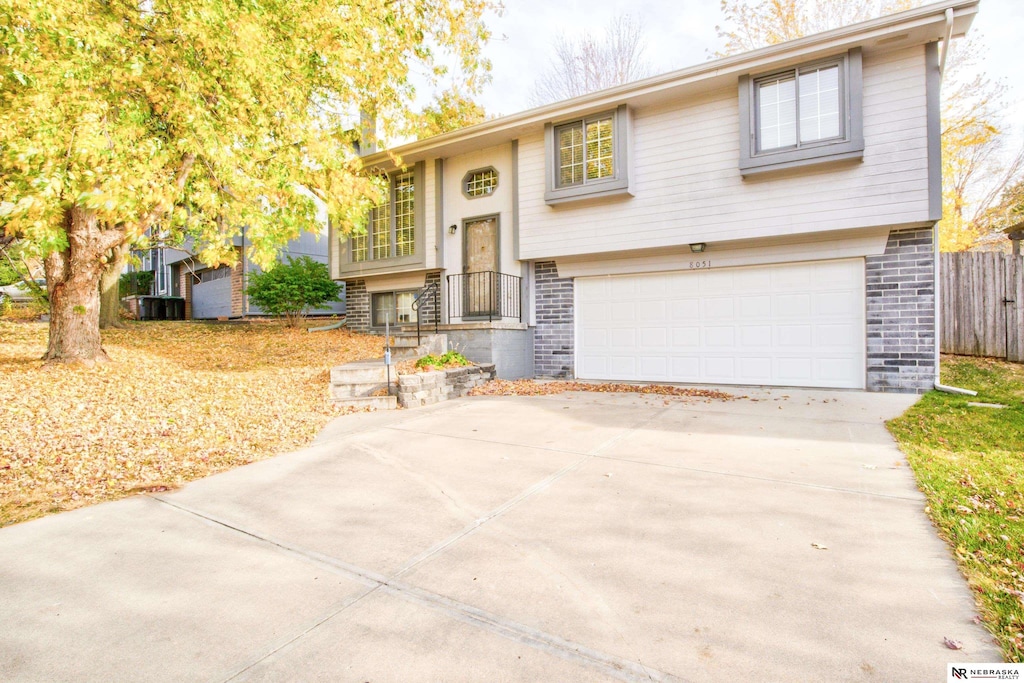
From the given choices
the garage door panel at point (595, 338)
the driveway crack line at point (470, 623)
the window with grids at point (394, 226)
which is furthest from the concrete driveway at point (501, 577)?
the window with grids at point (394, 226)

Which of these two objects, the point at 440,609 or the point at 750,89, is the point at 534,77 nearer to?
the point at 750,89

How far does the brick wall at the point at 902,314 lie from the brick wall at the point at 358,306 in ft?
34.6

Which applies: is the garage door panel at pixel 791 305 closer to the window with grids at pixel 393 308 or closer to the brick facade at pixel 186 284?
the window with grids at pixel 393 308

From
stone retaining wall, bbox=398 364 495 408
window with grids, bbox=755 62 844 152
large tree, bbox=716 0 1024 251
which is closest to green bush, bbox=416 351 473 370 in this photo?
stone retaining wall, bbox=398 364 495 408

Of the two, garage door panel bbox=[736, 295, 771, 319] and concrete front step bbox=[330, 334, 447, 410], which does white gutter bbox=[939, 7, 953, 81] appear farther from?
concrete front step bbox=[330, 334, 447, 410]

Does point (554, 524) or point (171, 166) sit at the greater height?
point (171, 166)

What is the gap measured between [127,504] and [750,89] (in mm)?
9051

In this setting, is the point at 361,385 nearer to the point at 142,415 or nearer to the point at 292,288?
the point at 142,415

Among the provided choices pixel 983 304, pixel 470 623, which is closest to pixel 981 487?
pixel 470 623

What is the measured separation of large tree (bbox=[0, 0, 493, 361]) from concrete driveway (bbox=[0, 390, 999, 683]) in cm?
362

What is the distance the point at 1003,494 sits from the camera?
3.01m

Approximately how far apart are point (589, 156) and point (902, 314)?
18.2 feet

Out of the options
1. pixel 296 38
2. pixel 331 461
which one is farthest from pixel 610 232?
pixel 331 461

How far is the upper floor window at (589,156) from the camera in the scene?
865 centimetres
